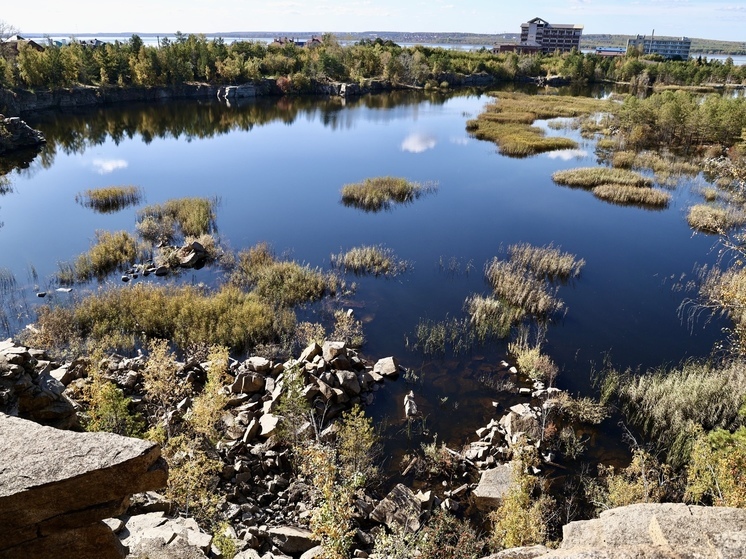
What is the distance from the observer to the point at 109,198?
39688mm

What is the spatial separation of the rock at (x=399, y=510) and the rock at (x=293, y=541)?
1.92 metres

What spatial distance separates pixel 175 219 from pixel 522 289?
23.8m

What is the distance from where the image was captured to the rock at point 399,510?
13.0 m

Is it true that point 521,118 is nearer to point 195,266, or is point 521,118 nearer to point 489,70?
point 195,266

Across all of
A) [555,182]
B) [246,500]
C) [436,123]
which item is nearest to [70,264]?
[246,500]

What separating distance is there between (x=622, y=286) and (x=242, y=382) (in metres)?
21.4

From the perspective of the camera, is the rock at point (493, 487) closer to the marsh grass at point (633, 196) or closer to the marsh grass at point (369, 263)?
the marsh grass at point (369, 263)

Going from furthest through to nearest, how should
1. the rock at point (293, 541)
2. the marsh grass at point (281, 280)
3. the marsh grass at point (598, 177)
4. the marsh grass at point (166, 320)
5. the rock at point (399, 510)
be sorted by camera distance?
the marsh grass at point (598, 177), the marsh grass at point (281, 280), the marsh grass at point (166, 320), the rock at point (399, 510), the rock at point (293, 541)

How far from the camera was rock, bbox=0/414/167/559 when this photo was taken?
7.57m

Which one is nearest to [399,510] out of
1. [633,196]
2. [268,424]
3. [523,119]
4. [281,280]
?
[268,424]

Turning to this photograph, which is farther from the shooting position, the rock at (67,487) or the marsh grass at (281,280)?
the marsh grass at (281,280)

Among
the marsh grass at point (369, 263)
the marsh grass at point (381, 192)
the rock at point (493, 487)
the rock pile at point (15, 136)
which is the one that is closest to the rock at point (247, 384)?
the rock at point (493, 487)

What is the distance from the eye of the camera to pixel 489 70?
134375 mm

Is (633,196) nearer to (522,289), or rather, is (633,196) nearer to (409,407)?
(522,289)
